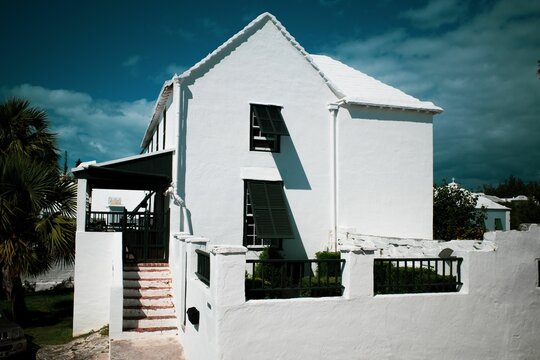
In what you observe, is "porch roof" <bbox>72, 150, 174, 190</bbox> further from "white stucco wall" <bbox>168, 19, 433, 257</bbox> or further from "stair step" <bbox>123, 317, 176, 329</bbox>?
"stair step" <bbox>123, 317, 176, 329</bbox>

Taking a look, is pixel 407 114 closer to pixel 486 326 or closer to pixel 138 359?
pixel 486 326

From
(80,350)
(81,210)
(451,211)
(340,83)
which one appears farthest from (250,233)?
(451,211)

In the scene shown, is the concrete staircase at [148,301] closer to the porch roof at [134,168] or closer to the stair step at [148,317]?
the stair step at [148,317]

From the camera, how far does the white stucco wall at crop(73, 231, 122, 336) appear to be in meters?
12.6

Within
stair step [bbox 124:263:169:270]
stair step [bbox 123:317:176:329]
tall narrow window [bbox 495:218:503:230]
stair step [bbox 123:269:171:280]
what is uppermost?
tall narrow window [bbox 495:218:503:230]

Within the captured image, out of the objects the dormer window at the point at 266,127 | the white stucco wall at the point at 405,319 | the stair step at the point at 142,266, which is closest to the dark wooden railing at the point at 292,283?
the white stucco wall at the point at 405,319

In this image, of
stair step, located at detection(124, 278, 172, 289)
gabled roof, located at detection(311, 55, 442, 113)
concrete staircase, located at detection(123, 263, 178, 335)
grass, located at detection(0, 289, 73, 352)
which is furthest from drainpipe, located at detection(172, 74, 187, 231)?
gabled roof, located at detection(311, 55, 442, 113)

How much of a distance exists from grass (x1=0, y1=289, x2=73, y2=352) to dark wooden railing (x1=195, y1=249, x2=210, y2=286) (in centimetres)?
485

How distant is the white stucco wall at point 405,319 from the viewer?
315 inches

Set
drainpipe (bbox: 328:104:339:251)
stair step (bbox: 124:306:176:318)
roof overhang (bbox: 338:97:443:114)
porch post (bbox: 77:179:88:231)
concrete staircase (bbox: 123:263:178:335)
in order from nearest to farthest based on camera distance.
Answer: concrete staircase (bbox: 123:263:178:335) → stair step (bbox: 124:306:176:318) → porch post (bbox: 77:179:88:231) → drainpipe (bbox: 328:104:339:251) → roof overhang (bbox: 338:97:443:114)

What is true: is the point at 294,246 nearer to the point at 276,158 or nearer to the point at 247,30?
the point at 276,158

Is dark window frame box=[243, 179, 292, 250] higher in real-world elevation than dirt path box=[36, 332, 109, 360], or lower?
higher

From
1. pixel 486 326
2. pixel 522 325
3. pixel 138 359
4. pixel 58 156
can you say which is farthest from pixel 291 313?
pixel 58 156

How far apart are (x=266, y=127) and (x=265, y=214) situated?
2.76 meters
